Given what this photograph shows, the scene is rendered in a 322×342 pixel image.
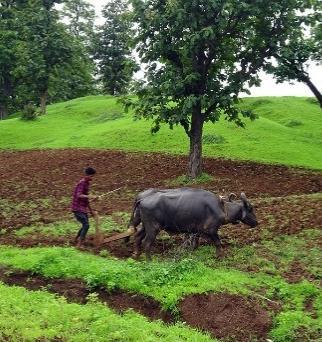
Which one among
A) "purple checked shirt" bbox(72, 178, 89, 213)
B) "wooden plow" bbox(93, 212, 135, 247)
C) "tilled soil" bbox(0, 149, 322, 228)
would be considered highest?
"purple checked shirt" bbox(72, 178, 89, 213)

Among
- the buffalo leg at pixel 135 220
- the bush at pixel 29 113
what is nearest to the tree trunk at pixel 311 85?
the buffalo leg at pixel 135 220

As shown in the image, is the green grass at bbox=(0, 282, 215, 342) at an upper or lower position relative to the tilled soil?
upper

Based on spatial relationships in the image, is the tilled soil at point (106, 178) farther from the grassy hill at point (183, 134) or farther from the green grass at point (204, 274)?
the green grass at point (204, 274)

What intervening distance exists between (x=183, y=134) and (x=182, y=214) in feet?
82.9

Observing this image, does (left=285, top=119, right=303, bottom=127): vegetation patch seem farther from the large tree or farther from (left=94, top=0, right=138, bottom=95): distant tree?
(left=94, top=0, right=138, bottom=95): distant tree

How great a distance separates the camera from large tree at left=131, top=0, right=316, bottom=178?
79.7 feet

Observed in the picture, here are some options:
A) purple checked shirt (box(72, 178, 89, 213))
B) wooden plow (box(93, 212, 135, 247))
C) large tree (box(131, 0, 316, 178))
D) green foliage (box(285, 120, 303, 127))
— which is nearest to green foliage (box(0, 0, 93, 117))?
green foliage (box(285, 120, 303, 127))

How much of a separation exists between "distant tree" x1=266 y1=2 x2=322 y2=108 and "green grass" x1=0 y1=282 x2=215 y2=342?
669 inches

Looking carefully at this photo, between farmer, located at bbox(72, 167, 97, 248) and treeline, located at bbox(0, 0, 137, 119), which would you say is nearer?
farmer, located at bbox(72, 167, 97, 248)

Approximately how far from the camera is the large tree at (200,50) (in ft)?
79.7

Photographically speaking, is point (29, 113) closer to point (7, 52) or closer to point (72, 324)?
point (7, 52)

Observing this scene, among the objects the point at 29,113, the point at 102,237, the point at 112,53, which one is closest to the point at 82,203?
the point at 102,237

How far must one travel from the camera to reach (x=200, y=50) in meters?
25.8

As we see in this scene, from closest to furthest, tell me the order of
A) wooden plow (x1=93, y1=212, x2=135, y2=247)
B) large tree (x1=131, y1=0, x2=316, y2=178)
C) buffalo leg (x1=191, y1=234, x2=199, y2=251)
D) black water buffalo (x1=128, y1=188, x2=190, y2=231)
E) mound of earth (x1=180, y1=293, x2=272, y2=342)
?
mound of earth (x1=180, y1=293, x2=272, y2=342) < black water buffalo (x1=128, y1=188, x2=190, y2=231) < wooden plow (x1=93, y1=212, x2=135, y2=247) < buffalo leg (x1=191, y1=234, x2=199, y2=251) < large tree (x1=131, y1=0, x2=316, y2=178)
